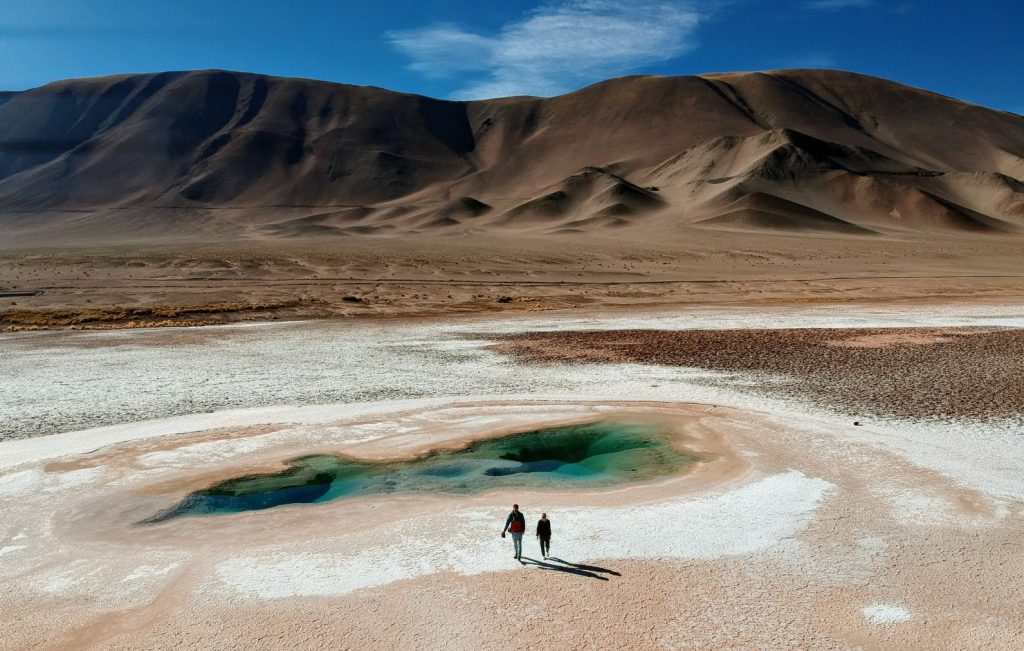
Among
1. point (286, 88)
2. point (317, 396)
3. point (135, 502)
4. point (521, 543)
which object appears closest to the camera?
point (521, 543)

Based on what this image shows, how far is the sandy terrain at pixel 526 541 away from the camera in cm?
780

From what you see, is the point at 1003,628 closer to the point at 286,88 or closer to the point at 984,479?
the point at 984,479

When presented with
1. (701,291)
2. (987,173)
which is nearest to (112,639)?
(701,291)

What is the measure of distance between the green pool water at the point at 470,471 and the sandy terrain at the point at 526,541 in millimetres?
446

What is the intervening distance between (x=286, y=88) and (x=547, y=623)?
570ft

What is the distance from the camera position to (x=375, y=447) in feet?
46.8

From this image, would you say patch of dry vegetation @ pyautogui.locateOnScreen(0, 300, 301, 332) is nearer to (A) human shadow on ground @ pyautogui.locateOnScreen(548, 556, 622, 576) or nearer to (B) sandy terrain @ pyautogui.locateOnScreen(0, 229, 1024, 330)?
(B) sandy terrain @ pyautogui.locateOnScreen(0, 229, 1024, 330)

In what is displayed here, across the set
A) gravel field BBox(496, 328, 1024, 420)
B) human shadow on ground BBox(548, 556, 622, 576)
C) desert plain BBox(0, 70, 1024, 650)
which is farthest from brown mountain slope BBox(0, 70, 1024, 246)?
human shadow on ground BBox(548, 556, 622, 576)

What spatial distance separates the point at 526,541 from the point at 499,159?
140732mm

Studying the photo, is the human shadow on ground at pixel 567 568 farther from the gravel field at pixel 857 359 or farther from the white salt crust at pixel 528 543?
the gravel field at pixel 857 359

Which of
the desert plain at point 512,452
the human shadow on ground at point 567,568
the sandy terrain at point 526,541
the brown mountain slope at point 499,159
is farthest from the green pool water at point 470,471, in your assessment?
the brown mountain slope at point 499,159

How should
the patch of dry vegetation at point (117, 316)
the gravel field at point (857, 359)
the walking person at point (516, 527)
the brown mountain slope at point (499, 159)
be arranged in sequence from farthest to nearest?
the brown mountain slope at point (499, 159) → the patch of dry vegetation at point (117, 316) → the gravel field at point (857, 359) → the walking person at point (516, 527)

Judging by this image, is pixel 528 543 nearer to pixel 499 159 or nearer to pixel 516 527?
pixel 516 527

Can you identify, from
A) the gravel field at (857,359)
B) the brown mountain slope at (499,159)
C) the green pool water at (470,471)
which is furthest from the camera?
the brown mountain slope at (499,159)
